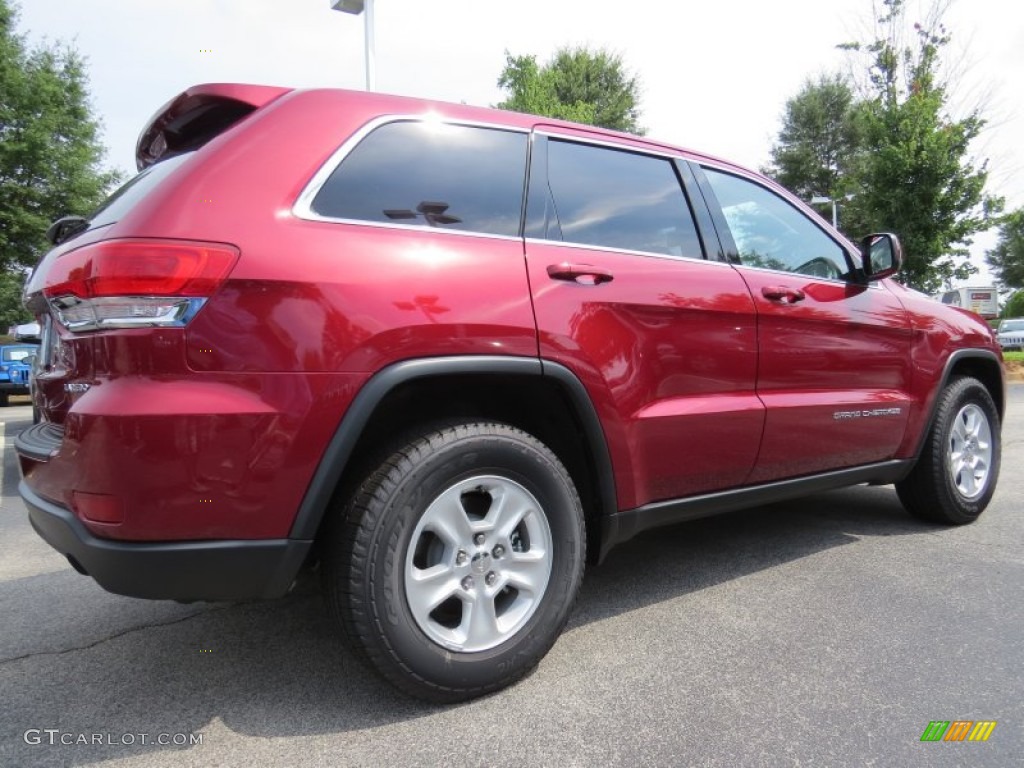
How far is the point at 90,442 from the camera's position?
170 centimetres

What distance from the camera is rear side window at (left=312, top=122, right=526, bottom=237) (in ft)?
6.55

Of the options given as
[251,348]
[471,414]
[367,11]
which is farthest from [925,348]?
[367,11]

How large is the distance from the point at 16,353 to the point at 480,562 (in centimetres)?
1555

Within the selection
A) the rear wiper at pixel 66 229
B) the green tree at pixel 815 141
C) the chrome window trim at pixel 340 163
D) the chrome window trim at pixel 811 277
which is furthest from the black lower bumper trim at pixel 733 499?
the green tree at pixel 815 141

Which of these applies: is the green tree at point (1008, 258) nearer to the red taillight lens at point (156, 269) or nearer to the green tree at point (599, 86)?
the green tree at point (599, 86)

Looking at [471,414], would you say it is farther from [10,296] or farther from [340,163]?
[10,296]

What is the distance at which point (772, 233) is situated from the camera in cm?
317

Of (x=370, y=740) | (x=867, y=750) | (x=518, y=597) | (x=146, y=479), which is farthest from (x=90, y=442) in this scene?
(x=867, y=750)

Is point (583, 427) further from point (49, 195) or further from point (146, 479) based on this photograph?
point (49, 195)

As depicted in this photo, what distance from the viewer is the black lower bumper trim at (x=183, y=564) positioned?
67.1 inches

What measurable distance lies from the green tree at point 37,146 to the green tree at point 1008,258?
2338 inches

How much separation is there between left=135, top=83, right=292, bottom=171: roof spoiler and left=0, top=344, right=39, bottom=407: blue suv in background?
46.2 ft

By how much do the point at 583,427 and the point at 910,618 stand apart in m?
1.48

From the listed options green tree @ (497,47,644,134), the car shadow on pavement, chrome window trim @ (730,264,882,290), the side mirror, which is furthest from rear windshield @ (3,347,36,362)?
green tree @ (497,47,644,134)
